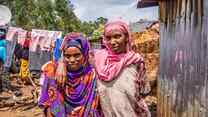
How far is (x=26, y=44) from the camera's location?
14883mm

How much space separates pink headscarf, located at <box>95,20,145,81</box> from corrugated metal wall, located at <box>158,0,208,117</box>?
78.0 inches

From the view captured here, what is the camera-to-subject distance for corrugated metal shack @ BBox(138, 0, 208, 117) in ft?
19.1

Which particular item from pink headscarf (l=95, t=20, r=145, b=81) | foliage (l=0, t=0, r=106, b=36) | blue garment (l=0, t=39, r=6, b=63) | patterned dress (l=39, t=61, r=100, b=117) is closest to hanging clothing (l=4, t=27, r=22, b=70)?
blue garment (l=0, t=39, r=6, b=63)

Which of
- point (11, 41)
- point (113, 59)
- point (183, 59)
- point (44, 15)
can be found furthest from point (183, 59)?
point (44, 15)

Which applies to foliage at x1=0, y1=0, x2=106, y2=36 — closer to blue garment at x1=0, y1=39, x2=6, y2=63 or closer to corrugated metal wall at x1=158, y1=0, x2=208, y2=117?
blue garment at x1=0, y1=39, x2=6, y2=63

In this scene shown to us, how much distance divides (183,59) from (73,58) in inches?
135

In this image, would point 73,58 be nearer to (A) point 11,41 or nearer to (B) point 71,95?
(B) point 71,95

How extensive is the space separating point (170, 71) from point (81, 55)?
440 cm

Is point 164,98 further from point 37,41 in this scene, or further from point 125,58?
point 37,41

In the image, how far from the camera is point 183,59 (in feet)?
22.9

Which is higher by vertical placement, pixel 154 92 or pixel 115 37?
pixel 115 37

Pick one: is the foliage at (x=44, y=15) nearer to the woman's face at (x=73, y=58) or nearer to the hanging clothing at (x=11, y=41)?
the hanging clothing at (x=11, y=41)

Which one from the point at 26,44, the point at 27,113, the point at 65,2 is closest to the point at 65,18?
the point at 65,2

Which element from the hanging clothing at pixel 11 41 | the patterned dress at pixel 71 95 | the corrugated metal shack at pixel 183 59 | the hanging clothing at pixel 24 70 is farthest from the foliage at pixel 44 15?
the patterned dress at pixel 71 95
